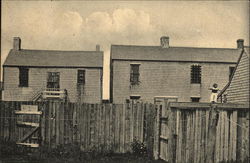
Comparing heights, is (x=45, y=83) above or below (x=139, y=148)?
above

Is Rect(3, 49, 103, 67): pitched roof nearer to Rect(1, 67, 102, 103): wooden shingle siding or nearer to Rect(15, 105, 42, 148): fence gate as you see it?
Rect(1, 67, 102, 103): wooden shingle siding

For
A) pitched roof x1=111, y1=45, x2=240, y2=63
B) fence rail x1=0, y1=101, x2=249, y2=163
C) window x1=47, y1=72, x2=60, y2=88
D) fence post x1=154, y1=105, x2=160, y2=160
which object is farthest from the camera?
pitched roof x1=111, y1=45, x2=240, y2=63

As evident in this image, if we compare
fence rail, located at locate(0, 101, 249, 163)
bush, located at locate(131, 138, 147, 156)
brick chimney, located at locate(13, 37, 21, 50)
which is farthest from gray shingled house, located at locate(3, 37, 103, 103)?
bush, located at locate(131, 138, 147, 156)

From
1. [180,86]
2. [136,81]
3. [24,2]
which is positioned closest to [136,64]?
[136,81]

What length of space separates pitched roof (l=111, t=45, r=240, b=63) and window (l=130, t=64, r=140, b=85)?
0.83m

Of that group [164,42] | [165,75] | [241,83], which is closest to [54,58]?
[165,75]

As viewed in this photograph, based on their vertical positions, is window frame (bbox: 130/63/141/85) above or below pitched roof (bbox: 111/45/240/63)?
below

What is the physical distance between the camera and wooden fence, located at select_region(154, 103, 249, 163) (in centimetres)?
984

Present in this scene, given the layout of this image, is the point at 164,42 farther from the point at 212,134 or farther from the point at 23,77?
the point at 212,134

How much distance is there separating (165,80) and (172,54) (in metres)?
3.38

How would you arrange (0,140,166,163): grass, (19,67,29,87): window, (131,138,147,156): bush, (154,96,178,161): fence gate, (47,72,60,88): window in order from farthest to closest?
(19,67,29,87): window
(47,72,60,88): window
(131,138,147,156): bush
(154,96,178,161): fence gate
(0,140,166,163): grass

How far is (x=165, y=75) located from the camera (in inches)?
1201

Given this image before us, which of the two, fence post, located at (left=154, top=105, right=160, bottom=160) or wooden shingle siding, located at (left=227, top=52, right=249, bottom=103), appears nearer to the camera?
fence post, located at (left=154, top=105, right=160, bottom=160)

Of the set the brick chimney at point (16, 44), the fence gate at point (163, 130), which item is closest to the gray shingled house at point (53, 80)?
the brick chimney at point (16, 44)
